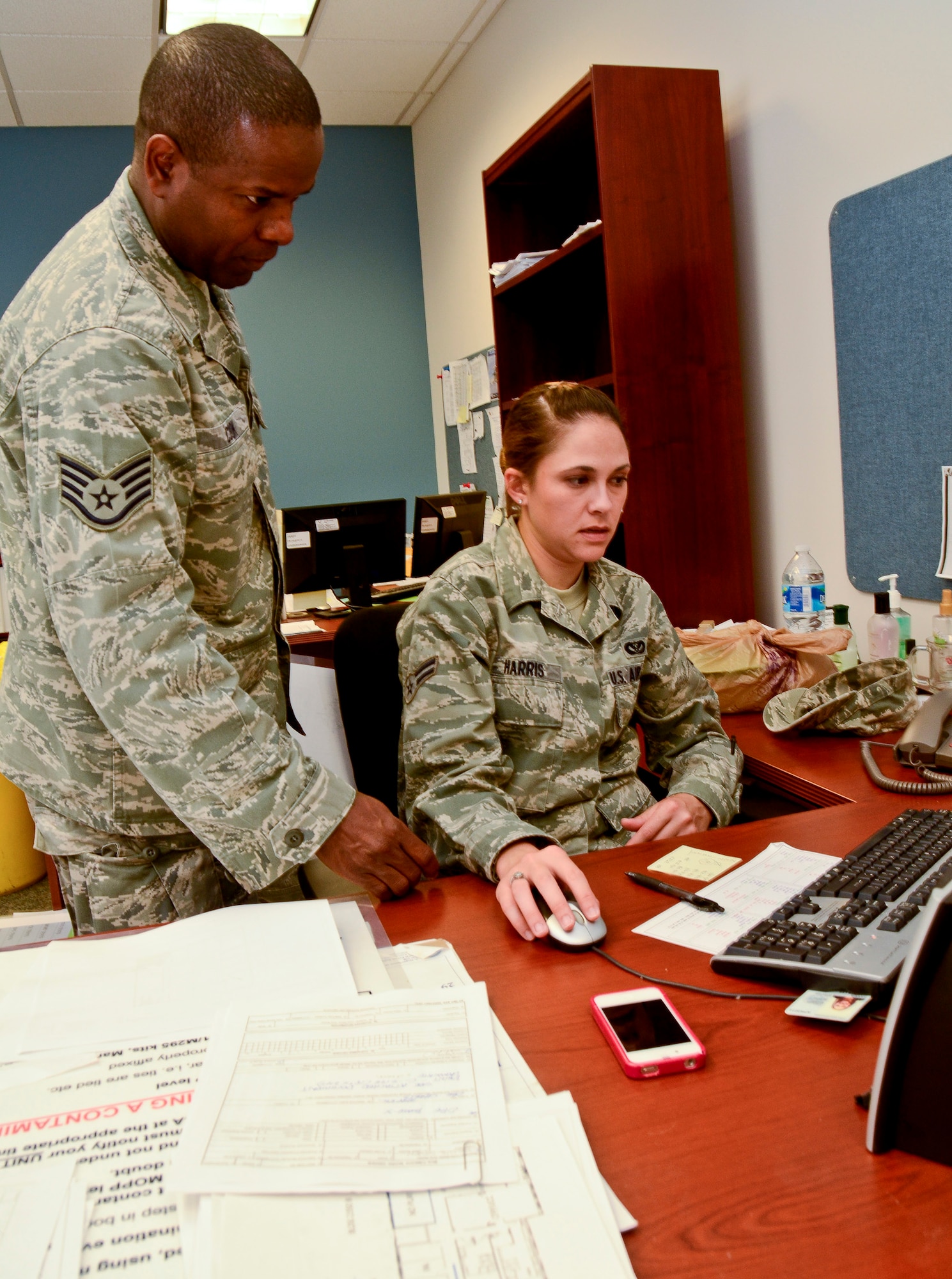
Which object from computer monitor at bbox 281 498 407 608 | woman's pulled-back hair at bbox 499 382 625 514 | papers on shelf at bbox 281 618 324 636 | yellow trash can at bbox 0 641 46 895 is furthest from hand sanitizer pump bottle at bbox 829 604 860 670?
yellow trash can at bbox 0 641 46 895

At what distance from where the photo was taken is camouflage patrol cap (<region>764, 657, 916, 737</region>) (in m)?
1.65

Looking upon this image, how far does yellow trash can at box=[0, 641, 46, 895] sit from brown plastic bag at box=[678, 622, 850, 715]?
7.43ft

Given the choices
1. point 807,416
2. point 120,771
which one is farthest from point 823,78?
point 120,771

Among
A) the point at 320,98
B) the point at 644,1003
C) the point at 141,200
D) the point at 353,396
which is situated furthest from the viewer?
the point at 353,396

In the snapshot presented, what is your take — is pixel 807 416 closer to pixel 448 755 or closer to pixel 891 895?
pixel 448 755

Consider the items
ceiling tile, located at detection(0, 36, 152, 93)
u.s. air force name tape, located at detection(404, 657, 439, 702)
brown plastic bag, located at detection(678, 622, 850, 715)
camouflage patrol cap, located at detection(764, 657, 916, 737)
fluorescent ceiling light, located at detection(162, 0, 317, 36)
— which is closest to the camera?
u.s. air force name tape, located at detection(404, 657, 439, 702)

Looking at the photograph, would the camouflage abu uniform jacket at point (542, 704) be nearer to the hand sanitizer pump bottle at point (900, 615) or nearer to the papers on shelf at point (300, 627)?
the hand sanitizer pump bottle at point (900, 615)

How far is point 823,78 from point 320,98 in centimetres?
297

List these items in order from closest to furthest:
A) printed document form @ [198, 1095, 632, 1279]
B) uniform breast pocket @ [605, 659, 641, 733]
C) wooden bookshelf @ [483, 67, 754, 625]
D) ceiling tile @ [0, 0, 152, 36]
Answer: printed document form @ [198, 1095, 632, 1279] → uniform breast pocket @ [605, 659, 641, 733] → wooden bookshelf @ [483, 67, 754, 625] → ceiling tile @ [0, 0, 152, 36]

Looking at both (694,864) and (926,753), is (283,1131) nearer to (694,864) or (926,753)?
(694,864)

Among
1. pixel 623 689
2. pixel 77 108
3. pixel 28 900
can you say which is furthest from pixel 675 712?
pixel 77 108

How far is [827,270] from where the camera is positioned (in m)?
2.22

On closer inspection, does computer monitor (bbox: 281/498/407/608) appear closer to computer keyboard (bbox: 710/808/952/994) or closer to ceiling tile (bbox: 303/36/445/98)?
ceiling tile (bbox: 303/36/445/98)

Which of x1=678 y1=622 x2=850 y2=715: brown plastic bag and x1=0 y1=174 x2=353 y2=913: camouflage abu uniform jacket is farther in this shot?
x1=678 y1=622 x2=850 y2=715: brown plastic bag
